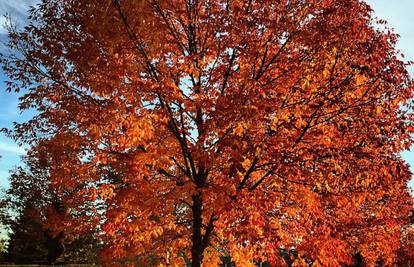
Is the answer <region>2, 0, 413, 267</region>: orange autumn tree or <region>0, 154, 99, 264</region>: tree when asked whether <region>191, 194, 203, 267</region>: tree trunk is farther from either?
<region>0, 154, 99, 264</region>: tree

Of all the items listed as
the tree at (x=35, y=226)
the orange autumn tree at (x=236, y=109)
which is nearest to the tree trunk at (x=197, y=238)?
the orange autumn tree at (x=236, y=109)

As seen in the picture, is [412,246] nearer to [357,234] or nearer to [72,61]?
[357,234]

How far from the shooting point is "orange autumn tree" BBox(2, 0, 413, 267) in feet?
26.4

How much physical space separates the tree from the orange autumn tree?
2288 centimetres

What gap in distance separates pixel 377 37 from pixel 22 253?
1530 inches

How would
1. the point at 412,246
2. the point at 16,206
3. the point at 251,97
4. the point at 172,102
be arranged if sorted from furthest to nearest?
the point at 16,206, the point at 412,246, the point at 172,102, the point at 251,97

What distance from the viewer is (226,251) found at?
11586mm

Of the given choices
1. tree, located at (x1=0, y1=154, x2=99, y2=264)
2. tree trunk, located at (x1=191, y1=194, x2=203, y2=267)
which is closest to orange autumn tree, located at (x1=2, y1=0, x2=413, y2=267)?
tree trunk, located at (x1=191, y1=194, x2=203, y2=267)

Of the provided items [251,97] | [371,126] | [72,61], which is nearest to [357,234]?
[371,126]

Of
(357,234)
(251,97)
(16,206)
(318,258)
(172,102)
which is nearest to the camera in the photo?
(251,97)

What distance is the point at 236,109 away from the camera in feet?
24.9

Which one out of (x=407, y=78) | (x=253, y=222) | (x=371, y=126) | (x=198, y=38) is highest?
(x=198, y=38)

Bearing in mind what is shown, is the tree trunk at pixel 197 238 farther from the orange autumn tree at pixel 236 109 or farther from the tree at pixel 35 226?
the tree at pixel 35 226

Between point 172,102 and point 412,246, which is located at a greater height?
point 172,102
